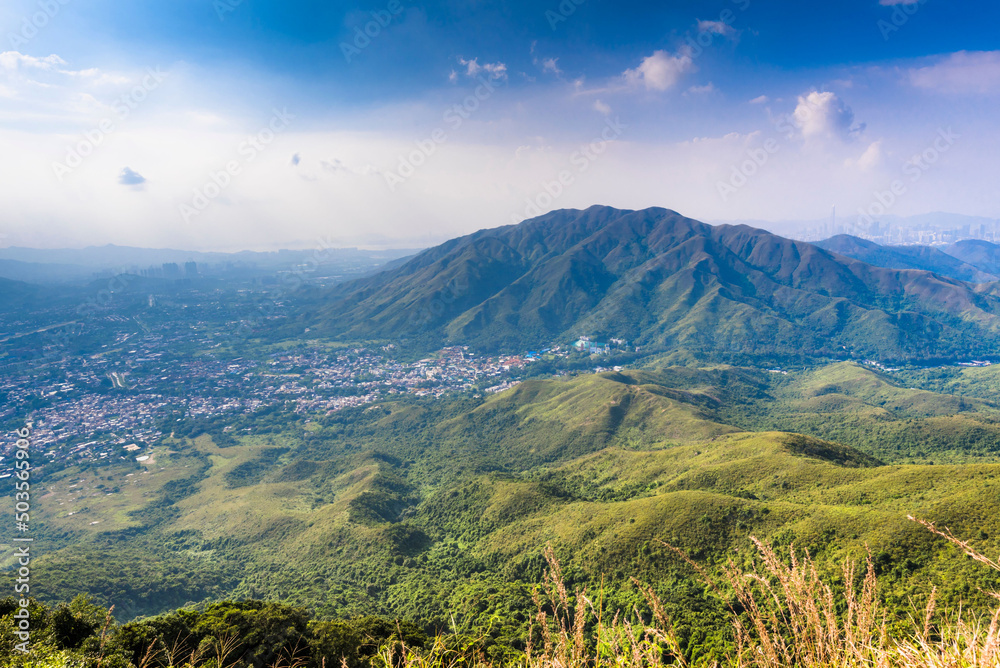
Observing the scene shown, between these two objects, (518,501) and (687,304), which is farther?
(687,304)

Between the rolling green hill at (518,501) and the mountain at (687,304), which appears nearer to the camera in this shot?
the rolling green hill at (518,501)

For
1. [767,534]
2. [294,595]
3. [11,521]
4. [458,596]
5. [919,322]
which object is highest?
[919,322]

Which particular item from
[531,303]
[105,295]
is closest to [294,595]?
[531,303]

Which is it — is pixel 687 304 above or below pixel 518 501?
above

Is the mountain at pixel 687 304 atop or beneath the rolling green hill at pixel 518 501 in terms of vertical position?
atop

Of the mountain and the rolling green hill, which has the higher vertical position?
the mountain

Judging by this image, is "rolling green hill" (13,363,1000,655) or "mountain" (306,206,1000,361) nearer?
"rolling green hill" (13,363,1000,655)

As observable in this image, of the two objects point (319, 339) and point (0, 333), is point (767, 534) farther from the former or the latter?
point (0, 333)

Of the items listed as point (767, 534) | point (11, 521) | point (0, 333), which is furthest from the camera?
point (0, 333)
